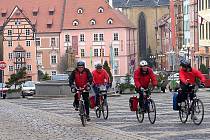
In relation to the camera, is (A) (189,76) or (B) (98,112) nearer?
(A) (189,76)

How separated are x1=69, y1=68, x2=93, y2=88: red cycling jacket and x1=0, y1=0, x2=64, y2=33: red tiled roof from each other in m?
91.4

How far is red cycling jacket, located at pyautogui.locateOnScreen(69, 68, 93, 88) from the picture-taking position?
19297 millimetres

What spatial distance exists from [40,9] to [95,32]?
9.30 meters

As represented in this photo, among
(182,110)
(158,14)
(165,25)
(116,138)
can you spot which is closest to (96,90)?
(182,110)

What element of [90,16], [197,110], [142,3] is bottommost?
[197,110]

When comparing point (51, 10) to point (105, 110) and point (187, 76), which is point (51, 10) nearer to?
point (105, 110)

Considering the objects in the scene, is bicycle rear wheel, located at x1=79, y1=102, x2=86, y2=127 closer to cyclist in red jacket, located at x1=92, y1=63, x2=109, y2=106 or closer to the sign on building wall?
cyclist in red jacket, located at x1=92, y1=63, x2=109, y2=106

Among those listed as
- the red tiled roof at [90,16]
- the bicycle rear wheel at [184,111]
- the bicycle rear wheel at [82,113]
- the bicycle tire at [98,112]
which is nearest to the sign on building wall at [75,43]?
the red tiled roof at [90,16]

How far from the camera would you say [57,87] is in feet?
144

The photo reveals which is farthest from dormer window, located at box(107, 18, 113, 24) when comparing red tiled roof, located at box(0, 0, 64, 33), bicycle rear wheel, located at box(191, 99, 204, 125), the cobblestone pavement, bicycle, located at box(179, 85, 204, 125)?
bicycle rear wheel, located at box(191, 99, 204, 125)

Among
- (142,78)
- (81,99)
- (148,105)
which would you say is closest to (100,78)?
(81,99)

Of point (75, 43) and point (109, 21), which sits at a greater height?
point (109, 21)

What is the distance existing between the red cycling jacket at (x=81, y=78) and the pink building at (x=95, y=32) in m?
90.0

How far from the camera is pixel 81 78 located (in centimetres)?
1938
